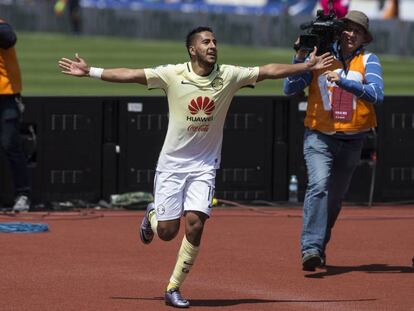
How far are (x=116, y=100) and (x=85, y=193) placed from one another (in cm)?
108

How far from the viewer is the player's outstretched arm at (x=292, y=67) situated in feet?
34.5

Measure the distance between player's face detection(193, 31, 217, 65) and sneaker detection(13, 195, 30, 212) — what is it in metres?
4.85

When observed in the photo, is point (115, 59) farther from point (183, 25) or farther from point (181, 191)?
point (181, 191)

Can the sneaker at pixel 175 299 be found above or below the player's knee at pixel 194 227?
below

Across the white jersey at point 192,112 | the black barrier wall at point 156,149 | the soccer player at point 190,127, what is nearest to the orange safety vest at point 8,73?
the black barrier wall at point 156,149

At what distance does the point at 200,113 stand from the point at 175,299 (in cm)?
137

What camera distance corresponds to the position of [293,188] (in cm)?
1597

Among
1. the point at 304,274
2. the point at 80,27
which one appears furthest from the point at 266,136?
the point at 80,27

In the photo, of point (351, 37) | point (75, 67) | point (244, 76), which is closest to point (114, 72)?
point (75, 67)

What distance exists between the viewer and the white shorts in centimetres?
1027

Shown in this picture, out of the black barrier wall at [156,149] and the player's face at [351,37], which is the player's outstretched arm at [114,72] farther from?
the black barrier wall at [156,149]

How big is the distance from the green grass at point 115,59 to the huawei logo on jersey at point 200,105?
14.0 metres

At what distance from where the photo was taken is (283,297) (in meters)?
10.5

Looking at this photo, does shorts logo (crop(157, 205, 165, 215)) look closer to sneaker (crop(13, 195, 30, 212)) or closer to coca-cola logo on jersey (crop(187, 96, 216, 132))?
coca-cola logo on jersey (crop(187, 96, 216, 132))
